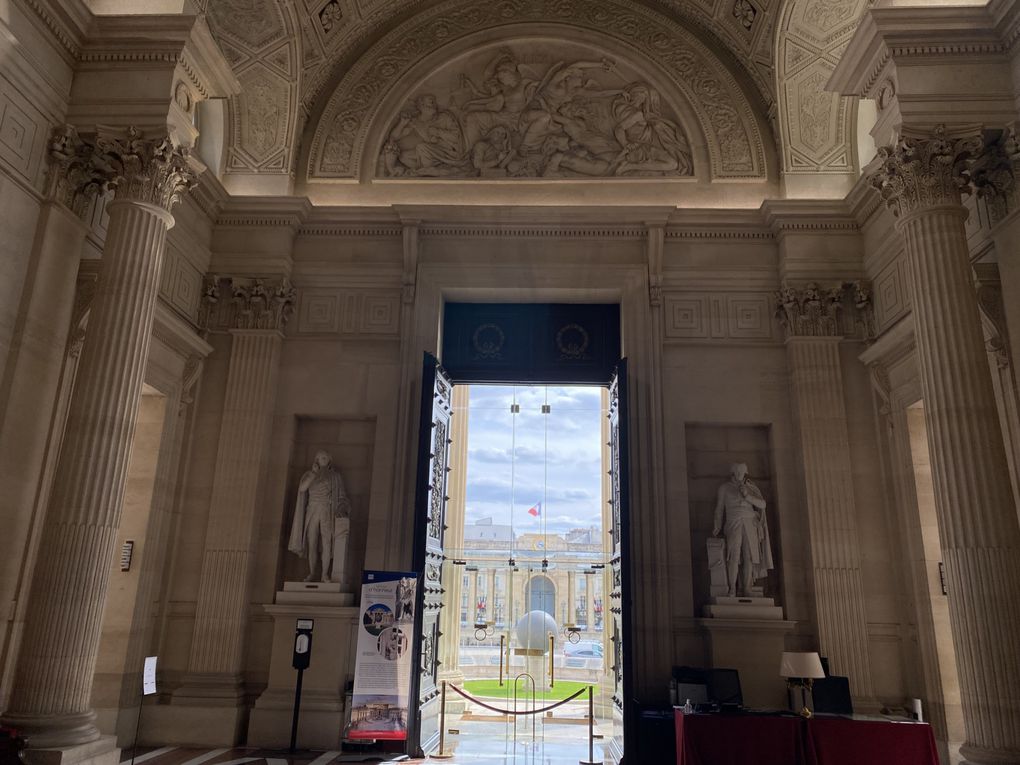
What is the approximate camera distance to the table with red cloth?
6.31 metres

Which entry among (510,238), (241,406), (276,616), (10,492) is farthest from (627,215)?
(10,492)

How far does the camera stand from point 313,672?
908 centimetres

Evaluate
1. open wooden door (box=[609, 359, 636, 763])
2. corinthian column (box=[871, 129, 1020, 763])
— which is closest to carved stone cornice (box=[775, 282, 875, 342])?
open wooden door (box=[609, 359, 636, 763])

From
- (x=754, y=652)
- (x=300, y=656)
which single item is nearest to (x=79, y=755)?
(x=300, y=656)

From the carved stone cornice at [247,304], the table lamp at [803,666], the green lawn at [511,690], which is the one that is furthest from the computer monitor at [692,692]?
the carved stone cornice at [247,304]

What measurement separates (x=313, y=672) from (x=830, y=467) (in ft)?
23.1

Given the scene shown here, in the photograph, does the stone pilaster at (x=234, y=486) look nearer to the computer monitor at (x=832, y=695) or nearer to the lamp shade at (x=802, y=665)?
the lamp shade at (x=802, y=665)

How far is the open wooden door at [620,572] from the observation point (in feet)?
28.5

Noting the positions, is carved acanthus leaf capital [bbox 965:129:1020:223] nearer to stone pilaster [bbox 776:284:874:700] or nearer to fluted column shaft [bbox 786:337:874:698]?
stone pilaster [bbox 776:284:874:700]

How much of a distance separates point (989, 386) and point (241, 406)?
8639 millimetres

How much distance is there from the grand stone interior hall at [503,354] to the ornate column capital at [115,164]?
1.4 inches

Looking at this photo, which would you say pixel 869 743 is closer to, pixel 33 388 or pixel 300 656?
pixel 300 656

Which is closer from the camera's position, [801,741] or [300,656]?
[801,741]

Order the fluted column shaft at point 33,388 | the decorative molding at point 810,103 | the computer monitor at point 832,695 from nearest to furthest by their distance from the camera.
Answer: the fluted column shaft at point 33,388
the computer monitor at point 832,695
the decorative molding at point 810,103
